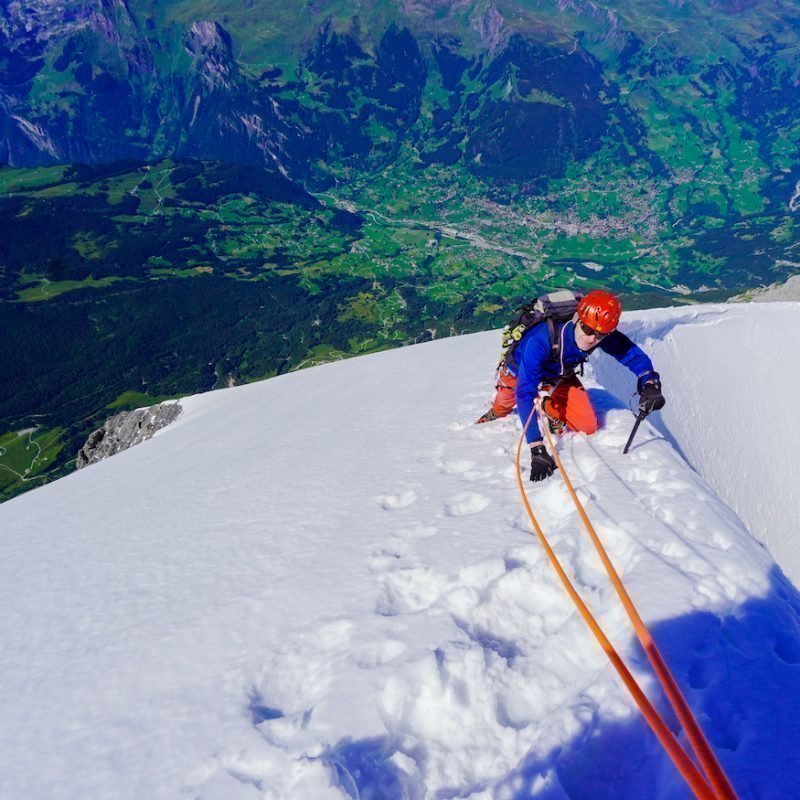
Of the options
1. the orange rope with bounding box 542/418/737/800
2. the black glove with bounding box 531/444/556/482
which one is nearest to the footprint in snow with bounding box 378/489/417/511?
the black glove with bounding box 531/444/556/482

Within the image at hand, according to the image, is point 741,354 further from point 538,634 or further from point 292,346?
point 292,346

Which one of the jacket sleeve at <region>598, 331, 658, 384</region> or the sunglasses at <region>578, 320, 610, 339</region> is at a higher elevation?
the sunglasses at <region>578, 320, 610, 339</region>

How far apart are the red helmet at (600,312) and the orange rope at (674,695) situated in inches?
116

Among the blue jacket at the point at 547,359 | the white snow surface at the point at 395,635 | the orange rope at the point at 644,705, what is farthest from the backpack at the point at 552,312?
the orange rope at the point at 644,705

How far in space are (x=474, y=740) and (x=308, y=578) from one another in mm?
2613

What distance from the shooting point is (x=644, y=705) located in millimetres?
3348

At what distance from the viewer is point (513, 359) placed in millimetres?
9523

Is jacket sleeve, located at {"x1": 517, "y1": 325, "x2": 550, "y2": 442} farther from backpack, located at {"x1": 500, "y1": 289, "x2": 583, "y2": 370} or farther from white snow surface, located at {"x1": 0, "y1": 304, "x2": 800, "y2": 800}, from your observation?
white snow surface, located at {"x1": 0, "y1": 304, "x2": 800, "y2": 800}

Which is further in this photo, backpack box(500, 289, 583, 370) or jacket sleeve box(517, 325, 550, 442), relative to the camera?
backpack box(500, 289, 583, 370)

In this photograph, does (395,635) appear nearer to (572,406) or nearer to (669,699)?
(669,699)

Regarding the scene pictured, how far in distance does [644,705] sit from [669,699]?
0.29 meters

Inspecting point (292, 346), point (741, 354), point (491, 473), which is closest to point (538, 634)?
point (491, 473)

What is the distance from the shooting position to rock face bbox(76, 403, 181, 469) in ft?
94.3

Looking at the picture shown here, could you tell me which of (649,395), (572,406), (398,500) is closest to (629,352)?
(649,395)
